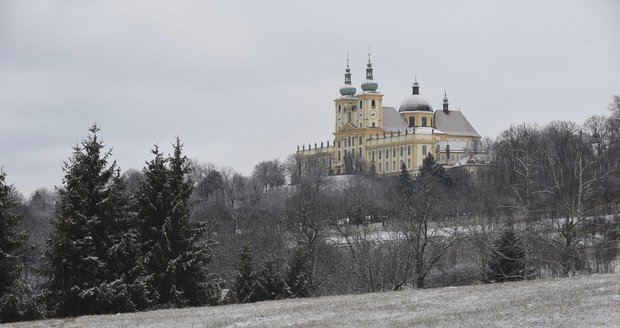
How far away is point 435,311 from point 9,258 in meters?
15.9

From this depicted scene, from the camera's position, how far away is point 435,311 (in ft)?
79.0

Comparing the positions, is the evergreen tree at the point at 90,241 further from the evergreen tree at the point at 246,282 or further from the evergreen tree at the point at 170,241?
the evergreen tree at the point at 246,282

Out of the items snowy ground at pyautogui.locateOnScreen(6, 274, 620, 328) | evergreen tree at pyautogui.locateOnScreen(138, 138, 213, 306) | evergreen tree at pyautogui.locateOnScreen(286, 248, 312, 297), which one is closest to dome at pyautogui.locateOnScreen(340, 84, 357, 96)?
evergreen tree at pyautogui.locateOnScreen(286, 248, 312, 297)

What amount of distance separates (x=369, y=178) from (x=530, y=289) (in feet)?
418

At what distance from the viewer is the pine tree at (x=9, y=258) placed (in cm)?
3152

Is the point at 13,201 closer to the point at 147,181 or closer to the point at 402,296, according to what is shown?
the point at 147,181

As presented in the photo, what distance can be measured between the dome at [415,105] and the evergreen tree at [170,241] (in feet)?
512

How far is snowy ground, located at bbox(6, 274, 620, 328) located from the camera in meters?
21.0

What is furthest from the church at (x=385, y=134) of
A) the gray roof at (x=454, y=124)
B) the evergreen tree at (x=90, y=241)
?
the evergreen tree at (x=90, y=241)

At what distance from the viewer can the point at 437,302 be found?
26.2m

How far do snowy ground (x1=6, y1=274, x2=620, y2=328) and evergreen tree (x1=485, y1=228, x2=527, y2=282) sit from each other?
40.0 feet

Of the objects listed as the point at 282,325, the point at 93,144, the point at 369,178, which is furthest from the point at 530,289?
the point at 369,178

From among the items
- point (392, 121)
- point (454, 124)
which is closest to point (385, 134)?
point (392, 121)

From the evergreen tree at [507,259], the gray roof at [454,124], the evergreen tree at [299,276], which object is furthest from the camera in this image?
the gray roof at [454,124]
